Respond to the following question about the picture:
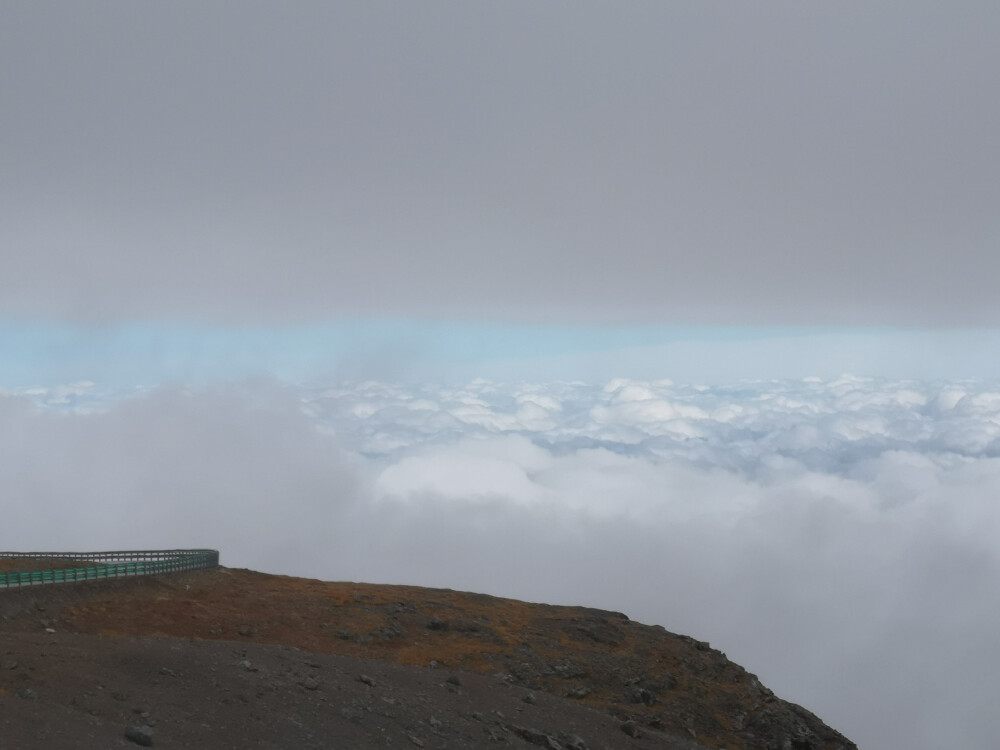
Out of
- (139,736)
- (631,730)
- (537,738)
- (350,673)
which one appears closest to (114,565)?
(350,673)

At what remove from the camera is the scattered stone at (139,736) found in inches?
1104

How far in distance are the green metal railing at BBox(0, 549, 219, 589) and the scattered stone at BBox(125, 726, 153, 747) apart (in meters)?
26.8

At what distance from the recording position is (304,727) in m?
33.9

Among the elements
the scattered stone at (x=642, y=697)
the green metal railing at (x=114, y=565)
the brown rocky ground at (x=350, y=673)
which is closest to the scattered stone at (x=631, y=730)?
the brown rocky ground at (x=350, y=673)

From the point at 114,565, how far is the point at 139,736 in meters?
33.9

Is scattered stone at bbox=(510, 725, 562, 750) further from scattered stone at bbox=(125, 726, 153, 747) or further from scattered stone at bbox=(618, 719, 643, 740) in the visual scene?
scattered stone at bbox=(125, 726, 153, 747)

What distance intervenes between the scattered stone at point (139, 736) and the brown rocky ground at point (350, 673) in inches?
13.8

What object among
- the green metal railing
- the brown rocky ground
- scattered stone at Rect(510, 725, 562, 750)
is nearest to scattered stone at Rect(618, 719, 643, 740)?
the brown rocky ground

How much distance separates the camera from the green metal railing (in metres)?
52.5

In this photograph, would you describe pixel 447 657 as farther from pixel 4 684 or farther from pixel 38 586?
pixel 4 684

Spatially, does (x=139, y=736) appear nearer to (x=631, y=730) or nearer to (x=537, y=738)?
(x=537, y=738)

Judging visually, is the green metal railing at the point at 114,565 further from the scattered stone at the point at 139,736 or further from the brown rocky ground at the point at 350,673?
the scattered stone at the point at 139,736

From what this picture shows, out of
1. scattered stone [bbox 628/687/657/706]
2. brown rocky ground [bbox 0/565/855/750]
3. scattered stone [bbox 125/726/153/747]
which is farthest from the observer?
scattered stone [bbox 628/687/657/706]

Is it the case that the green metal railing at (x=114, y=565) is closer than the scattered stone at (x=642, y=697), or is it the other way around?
the green metal railing at (x=114, y=565)
